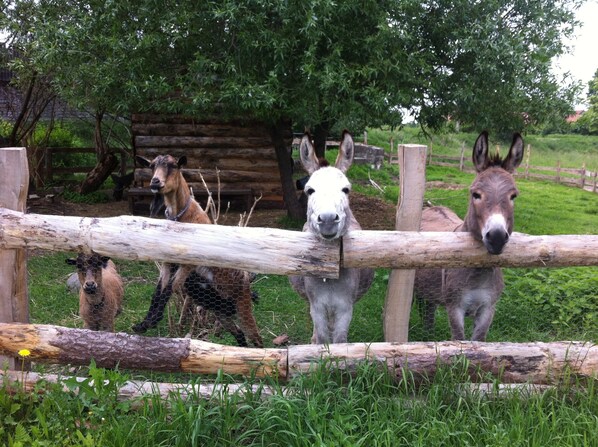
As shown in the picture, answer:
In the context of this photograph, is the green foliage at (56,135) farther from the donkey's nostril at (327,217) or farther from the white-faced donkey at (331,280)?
the donkey's nostril at (327,217)

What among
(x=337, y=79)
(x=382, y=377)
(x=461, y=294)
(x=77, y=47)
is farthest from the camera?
(x=77, y=47)

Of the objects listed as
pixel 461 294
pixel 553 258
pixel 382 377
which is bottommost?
pixel 382 377

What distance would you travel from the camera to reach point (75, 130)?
18406mm

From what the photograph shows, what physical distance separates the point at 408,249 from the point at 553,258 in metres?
0.97

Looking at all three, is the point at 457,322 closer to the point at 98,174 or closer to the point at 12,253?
the point at 12,253

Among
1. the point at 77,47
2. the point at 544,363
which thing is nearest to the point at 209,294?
the point at 544,363

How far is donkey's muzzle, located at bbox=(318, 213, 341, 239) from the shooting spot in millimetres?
3041

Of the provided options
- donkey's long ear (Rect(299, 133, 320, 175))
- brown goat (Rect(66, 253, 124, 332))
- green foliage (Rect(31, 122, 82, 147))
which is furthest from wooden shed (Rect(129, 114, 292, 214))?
donkey's long ear (Rect(299, 133, 320, 175))

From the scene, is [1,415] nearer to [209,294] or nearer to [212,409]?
[212,409]

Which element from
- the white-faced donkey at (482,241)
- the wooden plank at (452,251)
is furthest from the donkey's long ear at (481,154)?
the wooden plank at (452,251)

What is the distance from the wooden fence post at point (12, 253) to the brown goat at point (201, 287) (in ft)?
4.86

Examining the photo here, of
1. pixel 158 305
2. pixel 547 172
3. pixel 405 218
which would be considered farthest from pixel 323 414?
pixel 547 172

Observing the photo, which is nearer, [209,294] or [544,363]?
[544,363]

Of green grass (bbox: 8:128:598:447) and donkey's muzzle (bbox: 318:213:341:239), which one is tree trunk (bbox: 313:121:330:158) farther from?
donkey's muzzle (bbox: 318:213:341:239)
